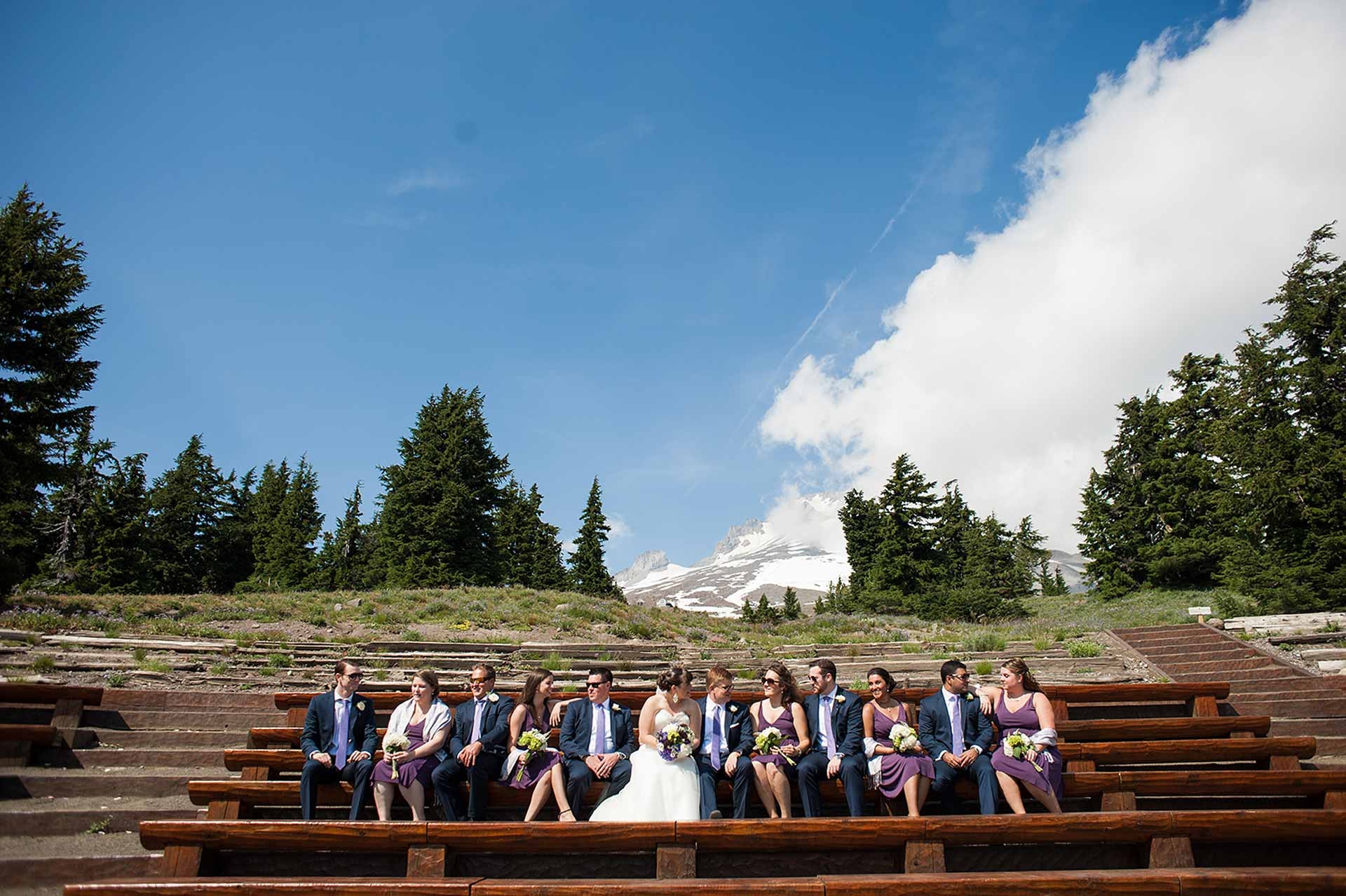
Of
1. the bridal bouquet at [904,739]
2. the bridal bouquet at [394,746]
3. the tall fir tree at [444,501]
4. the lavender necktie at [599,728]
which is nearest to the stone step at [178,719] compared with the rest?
the bridal bouquet at [394,746]

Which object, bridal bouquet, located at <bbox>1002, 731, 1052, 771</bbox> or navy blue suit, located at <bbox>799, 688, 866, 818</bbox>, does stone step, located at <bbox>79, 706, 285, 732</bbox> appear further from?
bridal bouquet, located at <bbox>1002, 731, 1052, 771</bbox>

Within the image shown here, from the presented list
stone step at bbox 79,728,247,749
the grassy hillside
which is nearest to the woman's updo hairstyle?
stone step at bbox 79,728,247,749

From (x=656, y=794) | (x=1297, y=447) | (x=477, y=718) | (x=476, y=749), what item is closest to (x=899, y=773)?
(x=656, y=794)

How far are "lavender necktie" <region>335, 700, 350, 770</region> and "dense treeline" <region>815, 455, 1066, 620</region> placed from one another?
107 ft

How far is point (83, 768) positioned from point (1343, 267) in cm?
3171

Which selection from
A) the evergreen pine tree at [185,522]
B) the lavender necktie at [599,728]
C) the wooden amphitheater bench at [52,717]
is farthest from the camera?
the evergreen pine tree at [185,522]

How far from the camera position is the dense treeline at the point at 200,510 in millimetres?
18875

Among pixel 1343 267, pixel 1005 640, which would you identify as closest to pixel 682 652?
pixel 1005 640

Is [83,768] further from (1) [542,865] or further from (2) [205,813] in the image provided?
(1) [542,865]

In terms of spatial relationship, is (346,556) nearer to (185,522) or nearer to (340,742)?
(185,522)

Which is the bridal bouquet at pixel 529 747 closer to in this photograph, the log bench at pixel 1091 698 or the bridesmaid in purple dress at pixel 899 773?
the log bench at pixel 1091 698

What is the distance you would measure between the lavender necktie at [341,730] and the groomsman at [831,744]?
13.4 ft

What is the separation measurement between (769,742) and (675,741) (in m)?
0.80

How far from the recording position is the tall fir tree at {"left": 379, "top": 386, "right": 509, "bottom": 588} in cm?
3884
